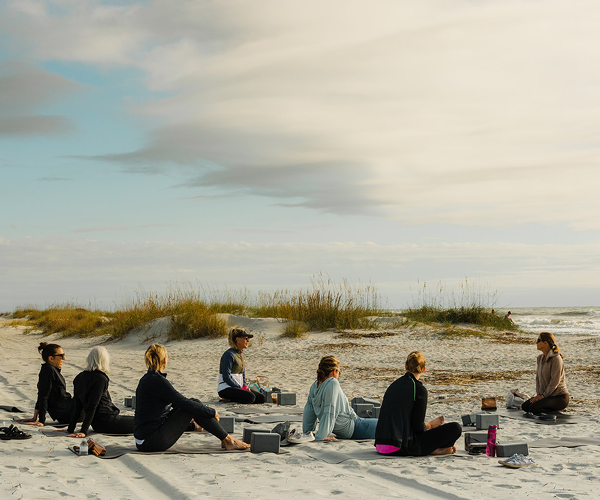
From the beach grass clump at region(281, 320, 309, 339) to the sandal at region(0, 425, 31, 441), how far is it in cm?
1371

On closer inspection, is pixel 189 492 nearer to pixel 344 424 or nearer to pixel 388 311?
pixel 344 424

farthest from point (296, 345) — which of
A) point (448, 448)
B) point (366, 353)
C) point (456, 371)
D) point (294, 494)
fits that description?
point (294, 494)

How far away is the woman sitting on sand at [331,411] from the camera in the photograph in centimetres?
619

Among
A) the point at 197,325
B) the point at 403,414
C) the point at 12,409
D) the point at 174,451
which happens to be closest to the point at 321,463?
the point at 403,414

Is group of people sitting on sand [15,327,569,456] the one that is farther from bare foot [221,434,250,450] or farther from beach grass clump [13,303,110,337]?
beach grass clump [13,303,110,337]

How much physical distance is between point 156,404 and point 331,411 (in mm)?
1710

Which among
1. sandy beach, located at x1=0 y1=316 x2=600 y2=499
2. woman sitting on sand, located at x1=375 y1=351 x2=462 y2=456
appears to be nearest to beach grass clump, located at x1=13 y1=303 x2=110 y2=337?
sandy beach, located at x1=0 y1=316 x2=600 y2=499

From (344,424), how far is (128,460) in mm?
2203

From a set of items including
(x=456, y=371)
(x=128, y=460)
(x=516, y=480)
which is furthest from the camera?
(x=456, y=371)

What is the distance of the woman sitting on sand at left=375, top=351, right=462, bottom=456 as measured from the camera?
18.3 feet

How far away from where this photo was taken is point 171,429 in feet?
19.6

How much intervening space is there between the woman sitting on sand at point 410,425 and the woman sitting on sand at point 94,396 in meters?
2.80

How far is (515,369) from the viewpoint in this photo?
13.4 m

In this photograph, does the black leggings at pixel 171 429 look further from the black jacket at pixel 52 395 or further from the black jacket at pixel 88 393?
the black jacket at pixel 52 395
